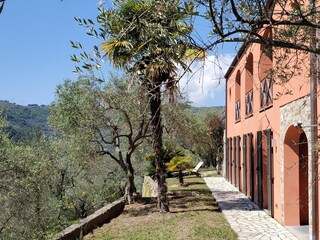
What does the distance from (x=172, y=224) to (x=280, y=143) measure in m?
3.90

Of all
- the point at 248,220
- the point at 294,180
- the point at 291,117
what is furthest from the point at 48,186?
the point at 291,117

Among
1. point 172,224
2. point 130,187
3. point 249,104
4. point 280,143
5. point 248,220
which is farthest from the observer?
point 249,104

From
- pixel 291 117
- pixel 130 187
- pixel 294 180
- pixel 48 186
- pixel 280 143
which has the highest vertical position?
pixel 291 117

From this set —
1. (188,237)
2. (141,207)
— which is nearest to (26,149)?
(141,207)

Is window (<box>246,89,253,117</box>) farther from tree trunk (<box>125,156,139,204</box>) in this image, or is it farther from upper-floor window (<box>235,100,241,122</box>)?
tree trunk (<box>125,156,139,204</box>)

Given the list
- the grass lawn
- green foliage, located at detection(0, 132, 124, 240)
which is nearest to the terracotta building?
the grass lawn

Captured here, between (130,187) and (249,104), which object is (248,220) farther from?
(249,104)

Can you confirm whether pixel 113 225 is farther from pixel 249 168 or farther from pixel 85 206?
pixel 85 206

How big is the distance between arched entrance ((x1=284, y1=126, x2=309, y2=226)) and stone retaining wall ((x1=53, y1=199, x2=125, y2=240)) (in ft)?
18.1

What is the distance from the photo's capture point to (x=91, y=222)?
1062cm

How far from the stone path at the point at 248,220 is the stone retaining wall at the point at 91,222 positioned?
380 centimetres

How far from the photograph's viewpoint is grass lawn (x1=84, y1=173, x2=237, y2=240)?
934 centimetres

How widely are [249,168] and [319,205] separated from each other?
311 inches

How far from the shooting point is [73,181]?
18.6 m
